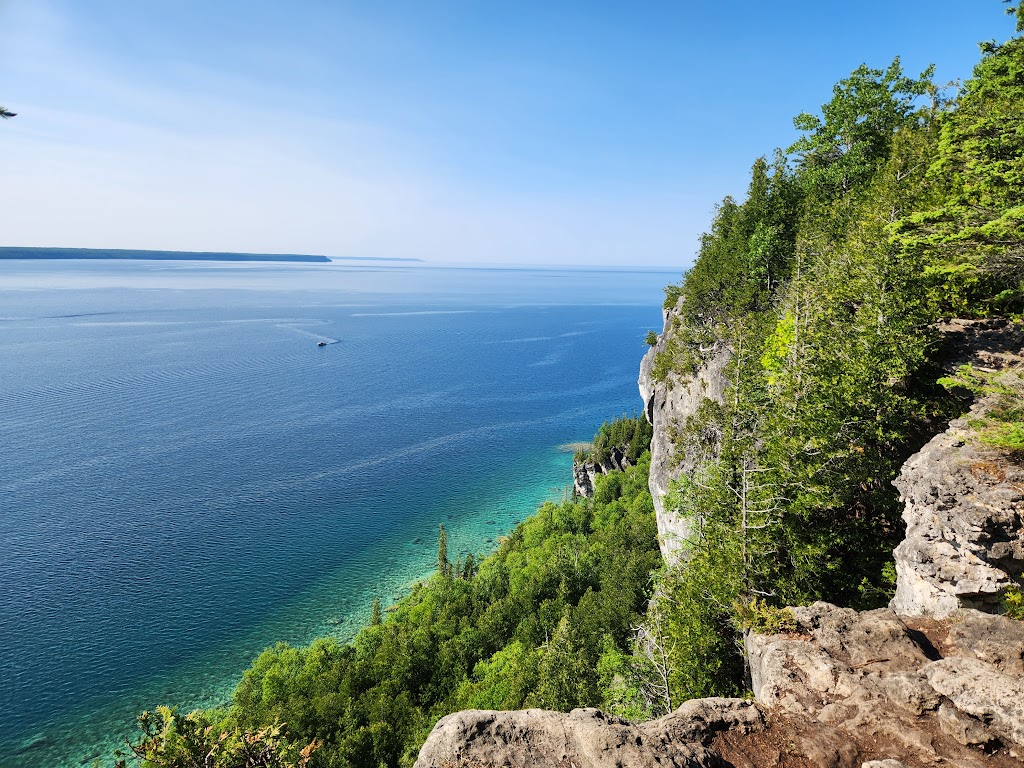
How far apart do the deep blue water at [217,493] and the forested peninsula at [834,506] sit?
11814mm

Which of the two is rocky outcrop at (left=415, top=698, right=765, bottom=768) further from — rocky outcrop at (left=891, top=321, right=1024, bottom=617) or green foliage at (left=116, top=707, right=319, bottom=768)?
rocky outcrop at (left=891, top=321, right=1024, bottom=617)

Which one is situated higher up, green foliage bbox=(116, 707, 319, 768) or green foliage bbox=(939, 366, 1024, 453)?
green foliage bbox=(939, 366, 1024, 453)

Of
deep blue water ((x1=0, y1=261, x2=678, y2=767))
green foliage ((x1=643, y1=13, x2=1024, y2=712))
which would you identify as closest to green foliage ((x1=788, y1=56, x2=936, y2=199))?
green foliage ((x1=643, y1=13, x2=1024, y2=712))

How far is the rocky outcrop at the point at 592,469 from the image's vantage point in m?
74.5

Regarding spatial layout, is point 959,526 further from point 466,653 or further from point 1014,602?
point 466,653

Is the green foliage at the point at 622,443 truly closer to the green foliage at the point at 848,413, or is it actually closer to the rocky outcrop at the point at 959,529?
the green foliage at the point at 848,413

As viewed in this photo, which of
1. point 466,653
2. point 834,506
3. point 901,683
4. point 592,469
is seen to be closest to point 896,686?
point 901,683

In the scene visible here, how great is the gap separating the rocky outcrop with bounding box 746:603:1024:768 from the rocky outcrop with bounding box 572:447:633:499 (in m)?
61.5

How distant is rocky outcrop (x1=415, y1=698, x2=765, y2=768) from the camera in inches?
337

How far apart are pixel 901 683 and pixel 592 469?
66610 mm

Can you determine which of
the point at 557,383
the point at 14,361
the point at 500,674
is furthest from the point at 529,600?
the point at 14,361

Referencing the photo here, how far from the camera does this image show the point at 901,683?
→ 9.80 metres

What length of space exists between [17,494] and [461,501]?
2106 inches

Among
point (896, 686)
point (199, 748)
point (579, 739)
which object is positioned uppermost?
point (896, 686)
